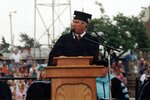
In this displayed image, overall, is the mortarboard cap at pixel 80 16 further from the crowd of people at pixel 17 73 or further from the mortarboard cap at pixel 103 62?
the crowd of people at pixel 17 73

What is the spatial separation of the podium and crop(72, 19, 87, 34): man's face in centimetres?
133

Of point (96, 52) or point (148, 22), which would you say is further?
point (96, 52)

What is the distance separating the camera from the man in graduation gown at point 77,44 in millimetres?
6977

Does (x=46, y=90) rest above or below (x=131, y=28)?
below

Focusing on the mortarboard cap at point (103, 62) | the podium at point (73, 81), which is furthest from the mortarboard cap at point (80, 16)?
the podium at point (73, 81)

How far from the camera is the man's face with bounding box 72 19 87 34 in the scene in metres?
6.94

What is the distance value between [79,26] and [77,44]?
Answer: 249 mm

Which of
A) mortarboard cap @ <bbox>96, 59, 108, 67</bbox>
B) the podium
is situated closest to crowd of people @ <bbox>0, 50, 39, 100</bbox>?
mortarboard cap @ <bbox>96, 59, 108, 67</bbox>

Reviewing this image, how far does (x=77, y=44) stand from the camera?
704cm

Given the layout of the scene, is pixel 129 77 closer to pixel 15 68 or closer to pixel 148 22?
pixel 15 68

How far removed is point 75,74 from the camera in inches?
220

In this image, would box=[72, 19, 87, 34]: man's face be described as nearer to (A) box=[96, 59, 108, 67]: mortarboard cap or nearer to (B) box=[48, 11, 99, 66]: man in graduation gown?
(B) box=[48, 11, 99, 66]: man in graduation gown

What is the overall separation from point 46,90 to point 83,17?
112 centimetres

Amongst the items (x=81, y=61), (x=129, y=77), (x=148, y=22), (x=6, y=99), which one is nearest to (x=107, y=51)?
(x=81, y=61)
